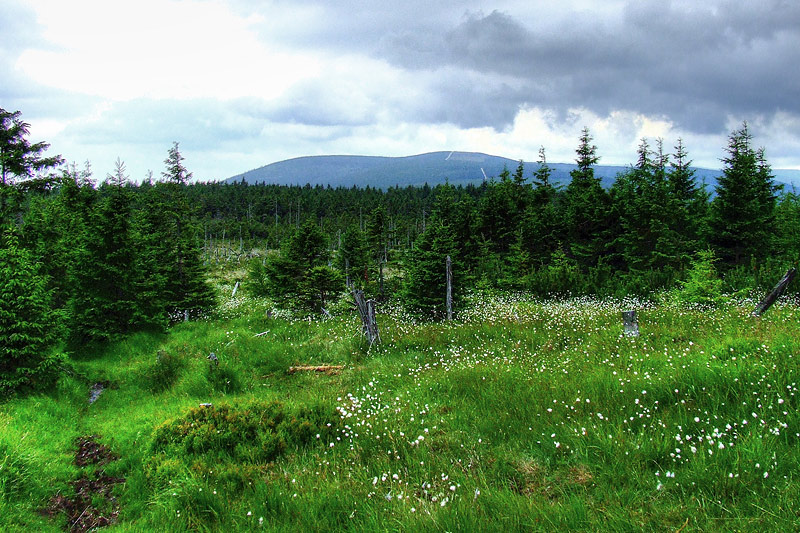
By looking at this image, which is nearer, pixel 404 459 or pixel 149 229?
pixel 404 459

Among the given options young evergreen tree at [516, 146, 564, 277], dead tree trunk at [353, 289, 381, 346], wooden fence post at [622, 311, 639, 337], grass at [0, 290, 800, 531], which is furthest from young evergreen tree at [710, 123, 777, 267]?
dead tree trunk at [353, 289, 381, 346]

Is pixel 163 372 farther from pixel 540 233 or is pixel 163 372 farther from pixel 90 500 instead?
pixel 540 233

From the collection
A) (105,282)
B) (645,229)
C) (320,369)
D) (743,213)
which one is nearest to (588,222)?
(645,229)

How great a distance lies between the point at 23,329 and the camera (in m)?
9.25

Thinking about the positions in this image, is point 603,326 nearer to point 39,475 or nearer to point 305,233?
point 39,475

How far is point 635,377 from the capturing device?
6492mm

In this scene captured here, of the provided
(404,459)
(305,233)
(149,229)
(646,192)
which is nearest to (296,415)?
(404,459)

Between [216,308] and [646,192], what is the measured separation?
27614 millimetres

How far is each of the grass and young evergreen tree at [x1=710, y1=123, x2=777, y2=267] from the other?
16.7 meters

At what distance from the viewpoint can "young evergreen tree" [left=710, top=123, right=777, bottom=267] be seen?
23.5m

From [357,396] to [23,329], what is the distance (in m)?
8.25

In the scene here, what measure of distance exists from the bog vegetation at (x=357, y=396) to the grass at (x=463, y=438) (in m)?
0.04

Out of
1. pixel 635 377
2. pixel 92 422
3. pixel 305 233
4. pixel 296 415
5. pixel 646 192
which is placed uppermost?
pixel 646 192

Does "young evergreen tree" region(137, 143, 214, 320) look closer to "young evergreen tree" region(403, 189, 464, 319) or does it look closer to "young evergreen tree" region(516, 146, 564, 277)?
"young evergreen tree" region(403, 189, 464, 319)
